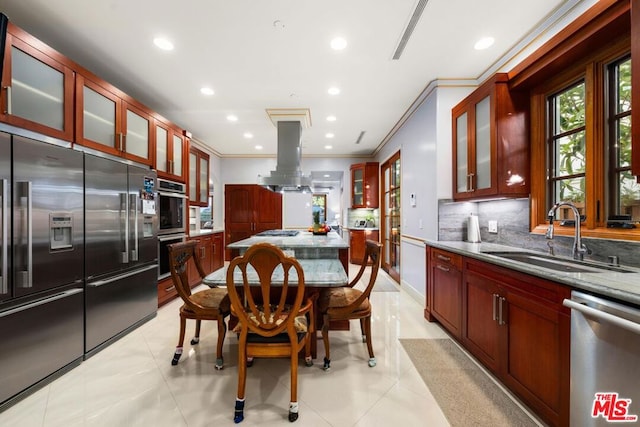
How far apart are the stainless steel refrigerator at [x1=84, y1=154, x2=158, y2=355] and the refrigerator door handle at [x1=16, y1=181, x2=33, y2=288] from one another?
1.40ft

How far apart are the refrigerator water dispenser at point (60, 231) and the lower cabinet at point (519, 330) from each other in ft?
10.5

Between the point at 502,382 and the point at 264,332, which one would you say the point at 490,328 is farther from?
the point at 264,332

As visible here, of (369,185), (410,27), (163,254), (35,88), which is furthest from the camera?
(369,185)

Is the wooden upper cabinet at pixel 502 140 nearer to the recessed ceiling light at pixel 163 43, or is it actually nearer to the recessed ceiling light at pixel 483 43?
the recessed ceiling light at pixel 483 43

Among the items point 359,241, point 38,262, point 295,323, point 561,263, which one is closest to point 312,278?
point 295,323

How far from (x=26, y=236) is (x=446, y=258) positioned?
10.8 feet

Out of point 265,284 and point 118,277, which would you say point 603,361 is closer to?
point 265,284

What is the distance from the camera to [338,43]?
2.33 metres

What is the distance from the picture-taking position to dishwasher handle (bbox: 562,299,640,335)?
930 mm

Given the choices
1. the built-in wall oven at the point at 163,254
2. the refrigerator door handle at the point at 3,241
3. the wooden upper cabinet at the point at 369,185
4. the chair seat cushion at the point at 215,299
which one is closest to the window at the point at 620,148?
the chair seat cushion at the point at 215,299

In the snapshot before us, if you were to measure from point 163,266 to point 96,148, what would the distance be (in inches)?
62.9

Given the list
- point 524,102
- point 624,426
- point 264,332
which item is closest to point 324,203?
point 524,102

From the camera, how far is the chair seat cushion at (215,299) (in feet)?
6.56

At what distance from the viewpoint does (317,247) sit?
8.77ft
